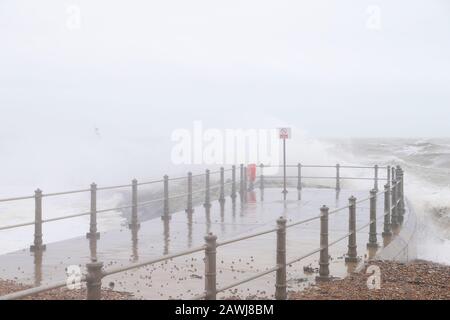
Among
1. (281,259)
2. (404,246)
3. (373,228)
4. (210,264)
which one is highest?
(210,264)

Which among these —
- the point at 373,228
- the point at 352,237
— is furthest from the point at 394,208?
the point at 352,237

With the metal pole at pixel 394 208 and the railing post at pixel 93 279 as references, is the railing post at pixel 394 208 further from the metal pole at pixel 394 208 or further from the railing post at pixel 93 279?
the railing post at pixel 93 279

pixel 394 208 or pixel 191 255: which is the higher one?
pixel 394 208

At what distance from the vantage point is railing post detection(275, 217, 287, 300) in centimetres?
667

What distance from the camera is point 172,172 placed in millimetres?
61469

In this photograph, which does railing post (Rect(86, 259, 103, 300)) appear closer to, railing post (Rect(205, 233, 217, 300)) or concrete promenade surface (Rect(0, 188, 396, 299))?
railing post (Rect(205, 233, 217, 300))

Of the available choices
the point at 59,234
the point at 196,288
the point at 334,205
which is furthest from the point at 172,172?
the point at 196,288

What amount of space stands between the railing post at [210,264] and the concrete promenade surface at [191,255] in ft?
5.76

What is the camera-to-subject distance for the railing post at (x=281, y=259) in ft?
21.9

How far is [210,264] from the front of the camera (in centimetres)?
538

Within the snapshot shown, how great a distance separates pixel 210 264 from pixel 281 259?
162 centimetres

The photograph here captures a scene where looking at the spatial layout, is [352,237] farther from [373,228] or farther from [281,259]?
[281,259]
